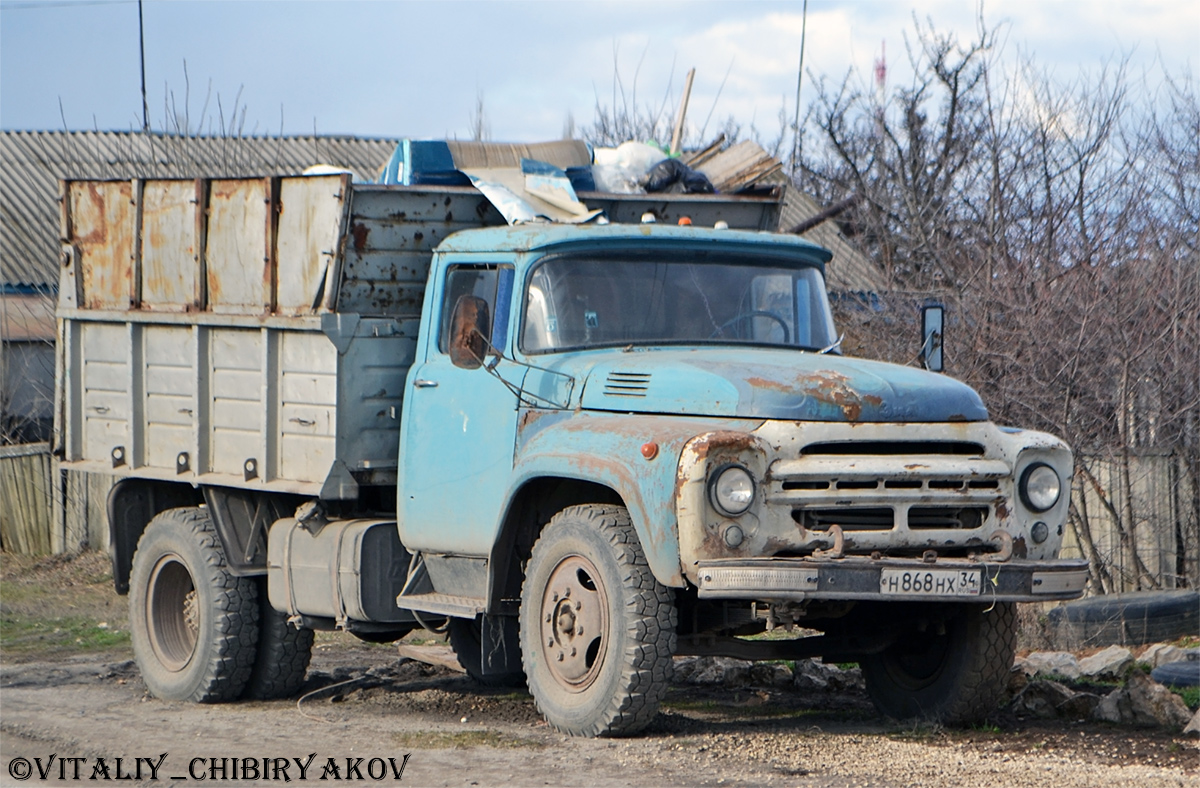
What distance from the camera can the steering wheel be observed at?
A: 703 centimetres

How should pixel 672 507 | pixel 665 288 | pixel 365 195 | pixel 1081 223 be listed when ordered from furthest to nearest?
pixel 1081 223
pixel 365 195
pixel 665 288
pixel 672 507

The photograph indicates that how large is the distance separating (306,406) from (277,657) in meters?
1.63

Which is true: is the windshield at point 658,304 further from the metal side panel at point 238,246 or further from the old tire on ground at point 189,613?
the old tire on ground at point 189,613

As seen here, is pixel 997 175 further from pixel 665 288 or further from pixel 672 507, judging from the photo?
pixel 672 507

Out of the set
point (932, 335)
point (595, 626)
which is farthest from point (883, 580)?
point (932, 335)

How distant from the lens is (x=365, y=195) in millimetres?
7473

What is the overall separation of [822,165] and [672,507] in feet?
66.3

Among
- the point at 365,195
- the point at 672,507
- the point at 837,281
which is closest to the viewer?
the point at 672,507

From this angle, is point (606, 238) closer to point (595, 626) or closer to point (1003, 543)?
point (595, 626)

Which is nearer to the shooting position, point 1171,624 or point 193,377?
point 193,377

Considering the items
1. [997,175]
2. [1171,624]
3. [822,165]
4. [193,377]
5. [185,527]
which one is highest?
[822,165]

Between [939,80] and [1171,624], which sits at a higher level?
[939,80]

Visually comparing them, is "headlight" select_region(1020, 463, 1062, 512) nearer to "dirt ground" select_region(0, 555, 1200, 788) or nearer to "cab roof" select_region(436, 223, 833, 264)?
"dirt ground" select_region(0, 555, 1200, 788)

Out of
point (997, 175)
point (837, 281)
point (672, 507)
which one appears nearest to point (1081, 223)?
point (997, 175)
